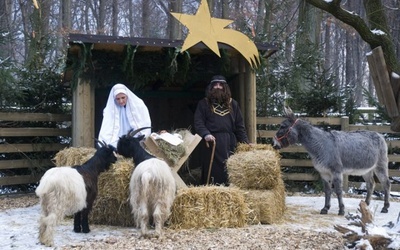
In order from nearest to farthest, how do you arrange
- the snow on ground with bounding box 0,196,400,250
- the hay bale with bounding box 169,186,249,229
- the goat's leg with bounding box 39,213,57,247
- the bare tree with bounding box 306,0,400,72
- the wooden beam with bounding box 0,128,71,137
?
the goat's leg with bounding box 39,213,57,247 < the snow on ground with bounding box 0,196,400,250 < the bare tree with bounding box 306,0,400,72 < the hay bale with bounding box 169,186,249,229 < the wooden beam with bounding box 0,128,71,137

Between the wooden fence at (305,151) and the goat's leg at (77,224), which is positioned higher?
the wooden fence at (305,151)

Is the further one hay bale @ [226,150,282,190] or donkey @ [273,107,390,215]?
donkey @ [273,107,390,215]

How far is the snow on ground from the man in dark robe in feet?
3.96

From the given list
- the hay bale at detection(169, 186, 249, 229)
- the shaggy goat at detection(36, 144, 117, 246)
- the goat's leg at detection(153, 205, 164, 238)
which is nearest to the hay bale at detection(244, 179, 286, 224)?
the hay bale at detection(169, 186, 249, 229)

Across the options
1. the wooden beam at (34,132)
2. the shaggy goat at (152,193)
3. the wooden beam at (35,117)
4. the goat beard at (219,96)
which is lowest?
the shaggy goat at (152,193)

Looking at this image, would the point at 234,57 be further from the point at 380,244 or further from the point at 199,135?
the point at 380,244

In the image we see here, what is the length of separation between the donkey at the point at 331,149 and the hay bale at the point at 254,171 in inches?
33.6

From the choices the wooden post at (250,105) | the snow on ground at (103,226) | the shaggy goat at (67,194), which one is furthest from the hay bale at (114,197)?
the wooden post at (250,105)

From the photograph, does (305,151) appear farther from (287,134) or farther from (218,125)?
(218,125)

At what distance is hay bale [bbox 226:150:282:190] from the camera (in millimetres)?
6828

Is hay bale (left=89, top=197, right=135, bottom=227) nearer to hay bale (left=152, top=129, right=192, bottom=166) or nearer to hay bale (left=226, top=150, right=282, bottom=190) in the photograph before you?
hay bale (left=152, top=129, right=192, bottom=166)

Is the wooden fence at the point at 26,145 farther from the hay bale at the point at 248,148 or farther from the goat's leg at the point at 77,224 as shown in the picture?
the goat's leg at the point at 77,224

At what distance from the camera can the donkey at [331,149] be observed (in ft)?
24.9

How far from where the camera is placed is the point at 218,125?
25.6ft
